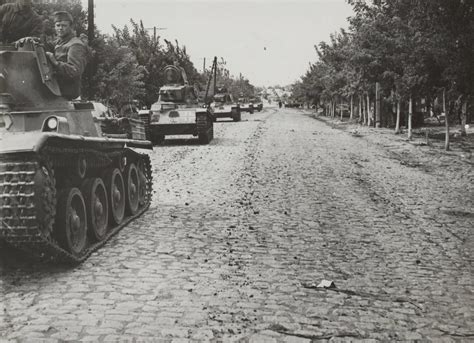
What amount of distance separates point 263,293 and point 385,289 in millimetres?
1056

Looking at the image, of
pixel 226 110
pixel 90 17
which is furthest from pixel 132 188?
pixel 226 110

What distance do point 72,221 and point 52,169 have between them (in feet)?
2.07

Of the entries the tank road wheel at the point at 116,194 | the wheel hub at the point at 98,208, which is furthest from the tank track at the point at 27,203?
the tank road wheel at the point at 116,194

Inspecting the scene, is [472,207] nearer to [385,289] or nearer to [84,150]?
[385,289]

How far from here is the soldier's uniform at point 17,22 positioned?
6.50 metres

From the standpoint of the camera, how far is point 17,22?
664 cm

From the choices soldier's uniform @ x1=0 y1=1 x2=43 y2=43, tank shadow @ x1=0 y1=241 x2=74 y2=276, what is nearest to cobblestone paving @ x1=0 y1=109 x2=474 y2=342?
tank shadow @ x1=0 y1=241 x2=74 y2=276

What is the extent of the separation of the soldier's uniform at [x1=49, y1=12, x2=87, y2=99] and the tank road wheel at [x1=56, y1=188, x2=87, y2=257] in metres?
1.37

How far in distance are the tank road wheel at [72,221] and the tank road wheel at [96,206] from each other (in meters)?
0.27

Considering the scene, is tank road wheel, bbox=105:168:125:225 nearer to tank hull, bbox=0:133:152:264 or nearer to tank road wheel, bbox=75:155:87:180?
tank road wheel, bbox=75:155:87:180

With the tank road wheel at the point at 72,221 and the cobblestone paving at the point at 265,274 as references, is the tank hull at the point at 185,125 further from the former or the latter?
the tank road wheel at the point at 72,221

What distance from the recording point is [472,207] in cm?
988

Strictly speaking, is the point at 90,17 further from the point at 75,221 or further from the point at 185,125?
the point at 75,221

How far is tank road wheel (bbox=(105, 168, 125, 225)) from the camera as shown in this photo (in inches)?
305
